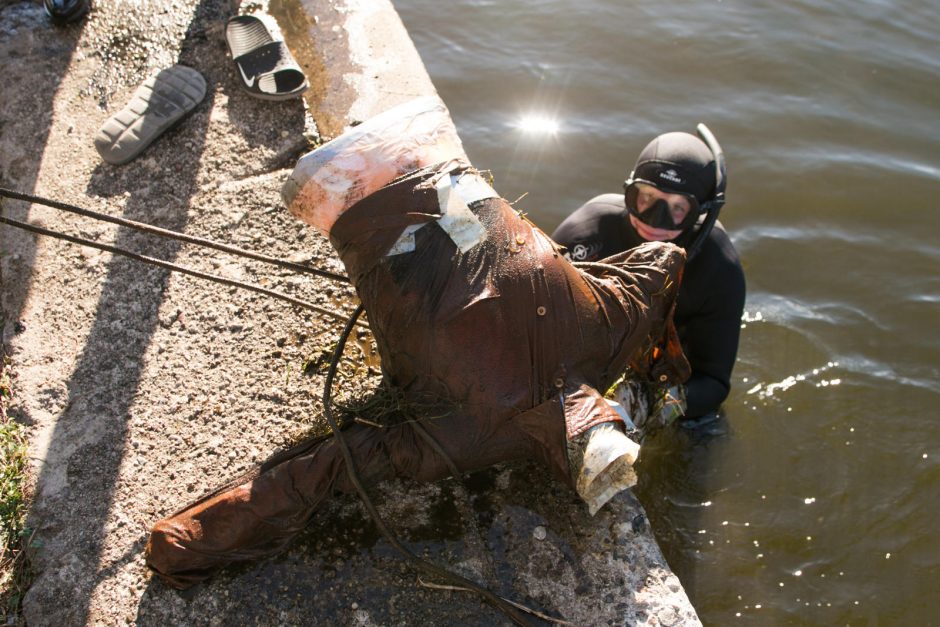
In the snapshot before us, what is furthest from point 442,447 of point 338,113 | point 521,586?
point 338,113

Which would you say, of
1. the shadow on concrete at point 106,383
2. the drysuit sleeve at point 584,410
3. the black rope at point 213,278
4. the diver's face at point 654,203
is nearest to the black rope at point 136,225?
the black rope at point 213,278

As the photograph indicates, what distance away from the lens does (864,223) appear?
562 centimetres

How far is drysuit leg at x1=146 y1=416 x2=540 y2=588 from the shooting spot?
2.64 meters

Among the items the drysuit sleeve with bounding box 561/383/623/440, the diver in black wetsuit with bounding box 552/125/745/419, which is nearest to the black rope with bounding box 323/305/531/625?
the drysuit sleeve with bounding box 561/383/623/440

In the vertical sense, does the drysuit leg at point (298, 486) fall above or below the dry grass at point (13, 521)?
above

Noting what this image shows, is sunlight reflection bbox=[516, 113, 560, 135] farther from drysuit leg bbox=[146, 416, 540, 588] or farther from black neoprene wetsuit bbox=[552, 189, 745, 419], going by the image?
drysuit leg bbox=[146, 416, 540, 588]

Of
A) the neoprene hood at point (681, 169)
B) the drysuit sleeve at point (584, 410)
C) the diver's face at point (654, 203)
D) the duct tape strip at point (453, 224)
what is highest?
the duct tape strip at point (453, 224)

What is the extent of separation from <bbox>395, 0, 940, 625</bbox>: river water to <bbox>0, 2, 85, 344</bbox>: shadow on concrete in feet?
9.28

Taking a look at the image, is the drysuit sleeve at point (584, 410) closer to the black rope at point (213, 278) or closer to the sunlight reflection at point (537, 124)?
the black rope at point (213, 278)

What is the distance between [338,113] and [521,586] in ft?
9.48

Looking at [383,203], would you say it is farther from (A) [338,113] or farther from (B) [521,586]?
(A) [338,113]

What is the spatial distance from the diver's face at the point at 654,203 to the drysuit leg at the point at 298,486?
54.1 inches

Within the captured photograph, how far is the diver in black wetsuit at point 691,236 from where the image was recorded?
11.9ft

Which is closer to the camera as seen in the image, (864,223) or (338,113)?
(338,113)
